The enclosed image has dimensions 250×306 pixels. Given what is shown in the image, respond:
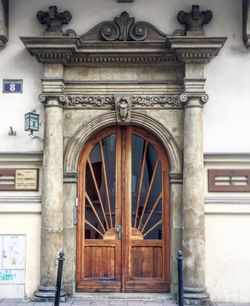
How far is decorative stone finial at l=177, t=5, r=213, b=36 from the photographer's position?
8.91 meters

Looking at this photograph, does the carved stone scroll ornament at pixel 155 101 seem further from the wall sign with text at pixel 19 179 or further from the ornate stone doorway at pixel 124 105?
the wall sign with text at pixel 19 179

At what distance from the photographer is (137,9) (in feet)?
30.3

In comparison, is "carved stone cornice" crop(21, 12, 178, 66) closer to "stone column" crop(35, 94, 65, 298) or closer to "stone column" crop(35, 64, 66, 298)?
"stone column" crop(35, 64, 66, 298)

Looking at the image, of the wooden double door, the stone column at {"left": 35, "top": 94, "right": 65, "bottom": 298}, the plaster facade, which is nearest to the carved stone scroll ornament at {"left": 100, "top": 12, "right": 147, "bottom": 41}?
the plaster facade

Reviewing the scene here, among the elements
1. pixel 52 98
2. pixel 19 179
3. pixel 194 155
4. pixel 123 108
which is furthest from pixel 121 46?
pixel 19 179

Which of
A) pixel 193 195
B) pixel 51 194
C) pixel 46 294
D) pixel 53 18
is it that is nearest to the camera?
pixel 46 294

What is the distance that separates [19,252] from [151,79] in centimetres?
365

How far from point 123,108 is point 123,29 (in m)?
1.35

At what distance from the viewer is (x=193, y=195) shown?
8688 mm

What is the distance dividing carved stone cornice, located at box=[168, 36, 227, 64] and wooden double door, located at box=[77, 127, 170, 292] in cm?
152

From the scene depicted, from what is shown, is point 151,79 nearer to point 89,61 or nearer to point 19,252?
point 89,61

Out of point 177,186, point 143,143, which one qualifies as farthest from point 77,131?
point 177,186

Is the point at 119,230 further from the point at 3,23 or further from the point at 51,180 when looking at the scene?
the point at 3,23

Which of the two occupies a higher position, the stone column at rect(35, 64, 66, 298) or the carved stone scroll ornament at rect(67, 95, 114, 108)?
the carved stone scroll ornament at rect(67, 95, 114, 108)
